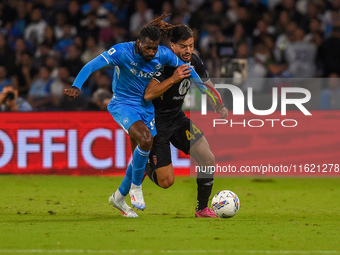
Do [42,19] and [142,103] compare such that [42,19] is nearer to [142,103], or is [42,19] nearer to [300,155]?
[300,155]

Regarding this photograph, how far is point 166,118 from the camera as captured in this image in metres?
7.79

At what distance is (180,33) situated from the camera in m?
7.52

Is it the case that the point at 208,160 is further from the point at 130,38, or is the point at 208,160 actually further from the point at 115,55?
the point at 130,38

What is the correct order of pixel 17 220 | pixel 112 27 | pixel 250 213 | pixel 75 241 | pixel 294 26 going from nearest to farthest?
pixel 75 241 < pixel 17 220 < pixel 250 213 < pixel 294 26 < pixel 112 27

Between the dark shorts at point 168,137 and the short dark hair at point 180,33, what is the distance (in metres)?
0.95

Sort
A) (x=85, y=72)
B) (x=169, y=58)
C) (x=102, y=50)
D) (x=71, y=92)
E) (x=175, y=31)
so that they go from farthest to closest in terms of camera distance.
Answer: (x=102, y=50) < (x=175, y=31) < (x=169, y=58) < (x=85, y=72) < (x=71, y=92)

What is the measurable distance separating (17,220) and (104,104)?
17.1ft

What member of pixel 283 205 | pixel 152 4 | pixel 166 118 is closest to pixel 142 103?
pixel 166 118

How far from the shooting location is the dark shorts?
7707 mm

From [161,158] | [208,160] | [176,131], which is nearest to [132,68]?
[176,131]

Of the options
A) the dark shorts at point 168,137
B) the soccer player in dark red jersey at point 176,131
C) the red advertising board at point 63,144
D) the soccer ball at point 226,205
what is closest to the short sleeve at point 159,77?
the soccer player in dark red jersey at point 176,131

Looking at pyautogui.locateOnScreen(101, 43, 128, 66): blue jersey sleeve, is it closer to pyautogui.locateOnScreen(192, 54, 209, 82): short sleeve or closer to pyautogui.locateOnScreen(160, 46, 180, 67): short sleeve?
pyautogui.locateOnScreen(160, 46, 180, 67): short sleeve

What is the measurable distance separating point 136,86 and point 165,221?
159 centimetres

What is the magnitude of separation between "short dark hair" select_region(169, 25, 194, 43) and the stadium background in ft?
14.6
